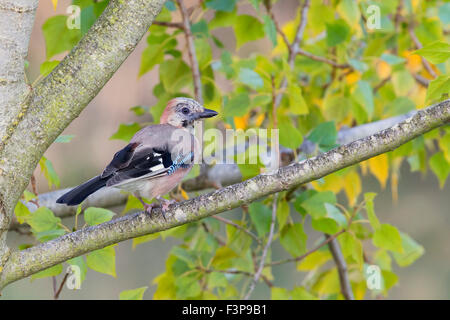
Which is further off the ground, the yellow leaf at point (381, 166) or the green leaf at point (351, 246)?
the yellow leaf at point (381, 166)

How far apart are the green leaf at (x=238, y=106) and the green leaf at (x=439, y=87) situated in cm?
61

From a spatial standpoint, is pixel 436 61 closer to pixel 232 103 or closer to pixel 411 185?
pixel 232 103

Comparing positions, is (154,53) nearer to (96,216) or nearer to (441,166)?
(96,216)

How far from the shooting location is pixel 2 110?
1.19 meters

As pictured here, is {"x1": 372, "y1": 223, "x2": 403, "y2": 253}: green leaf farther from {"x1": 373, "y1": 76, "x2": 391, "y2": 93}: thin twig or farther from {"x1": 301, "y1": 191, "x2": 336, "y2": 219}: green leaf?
{"x1": 373, "y1": 76, "x2": 391, "y2": 93}: thin twig

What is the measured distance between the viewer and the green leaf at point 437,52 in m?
1.28

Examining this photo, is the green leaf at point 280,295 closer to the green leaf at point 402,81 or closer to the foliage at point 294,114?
the foliage at point 294,114

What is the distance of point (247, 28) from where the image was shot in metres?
2.14

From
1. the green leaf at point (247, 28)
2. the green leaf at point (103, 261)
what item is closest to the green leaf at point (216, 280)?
the green leaf at point (103, 261)

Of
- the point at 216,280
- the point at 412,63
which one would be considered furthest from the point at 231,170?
the point at 412,63

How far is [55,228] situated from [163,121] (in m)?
0.51

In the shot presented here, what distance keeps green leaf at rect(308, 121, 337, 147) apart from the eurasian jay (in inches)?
13.0

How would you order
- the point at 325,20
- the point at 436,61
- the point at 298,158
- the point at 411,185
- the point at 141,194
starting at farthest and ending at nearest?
1. the point at 411,185
2. the point at 325,20
3. the point at 298,158
4. the point at 141,194
5. the point at 436,61
